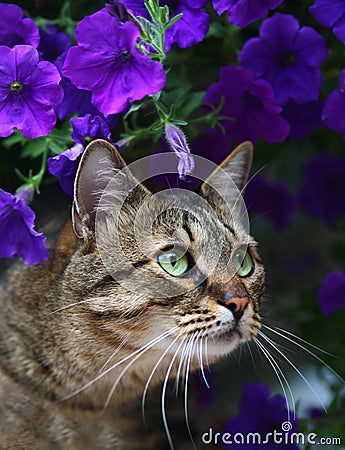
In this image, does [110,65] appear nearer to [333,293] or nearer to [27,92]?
[27,92]

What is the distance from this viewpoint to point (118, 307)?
38.3 inches

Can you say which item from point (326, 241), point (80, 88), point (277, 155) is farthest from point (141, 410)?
point (326, 241)

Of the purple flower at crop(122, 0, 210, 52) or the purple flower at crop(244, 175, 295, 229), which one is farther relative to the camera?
the purple flower at crop(244, 175, 295, 229)

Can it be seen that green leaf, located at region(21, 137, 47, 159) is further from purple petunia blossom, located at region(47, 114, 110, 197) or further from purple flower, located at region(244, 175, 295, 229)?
purple flower, located at region(244, 175, 295, 229)

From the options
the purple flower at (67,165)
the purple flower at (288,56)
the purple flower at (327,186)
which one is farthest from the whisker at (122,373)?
the purple flower at (327,186)

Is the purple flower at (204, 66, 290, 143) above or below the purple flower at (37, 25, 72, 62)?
below

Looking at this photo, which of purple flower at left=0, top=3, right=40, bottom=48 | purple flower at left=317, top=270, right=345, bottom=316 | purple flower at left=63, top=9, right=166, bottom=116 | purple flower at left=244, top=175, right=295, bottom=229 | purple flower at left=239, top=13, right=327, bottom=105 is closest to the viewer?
purple flower at left=63, top=9, right=166, bottom=116

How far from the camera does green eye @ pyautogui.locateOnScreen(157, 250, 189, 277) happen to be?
38.3 inches

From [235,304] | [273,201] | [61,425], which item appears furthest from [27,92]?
[273,201]

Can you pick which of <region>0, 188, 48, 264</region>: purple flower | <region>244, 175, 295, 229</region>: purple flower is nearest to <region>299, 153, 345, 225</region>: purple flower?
<region>244, 175, 295, 229</region>: purple flower

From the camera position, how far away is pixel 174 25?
3.23ft

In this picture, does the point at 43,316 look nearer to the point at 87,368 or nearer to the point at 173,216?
the point at 87,368

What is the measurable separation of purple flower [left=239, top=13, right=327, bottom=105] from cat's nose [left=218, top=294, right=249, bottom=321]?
1.23 ft

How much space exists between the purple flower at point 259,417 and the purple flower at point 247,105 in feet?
1.45
